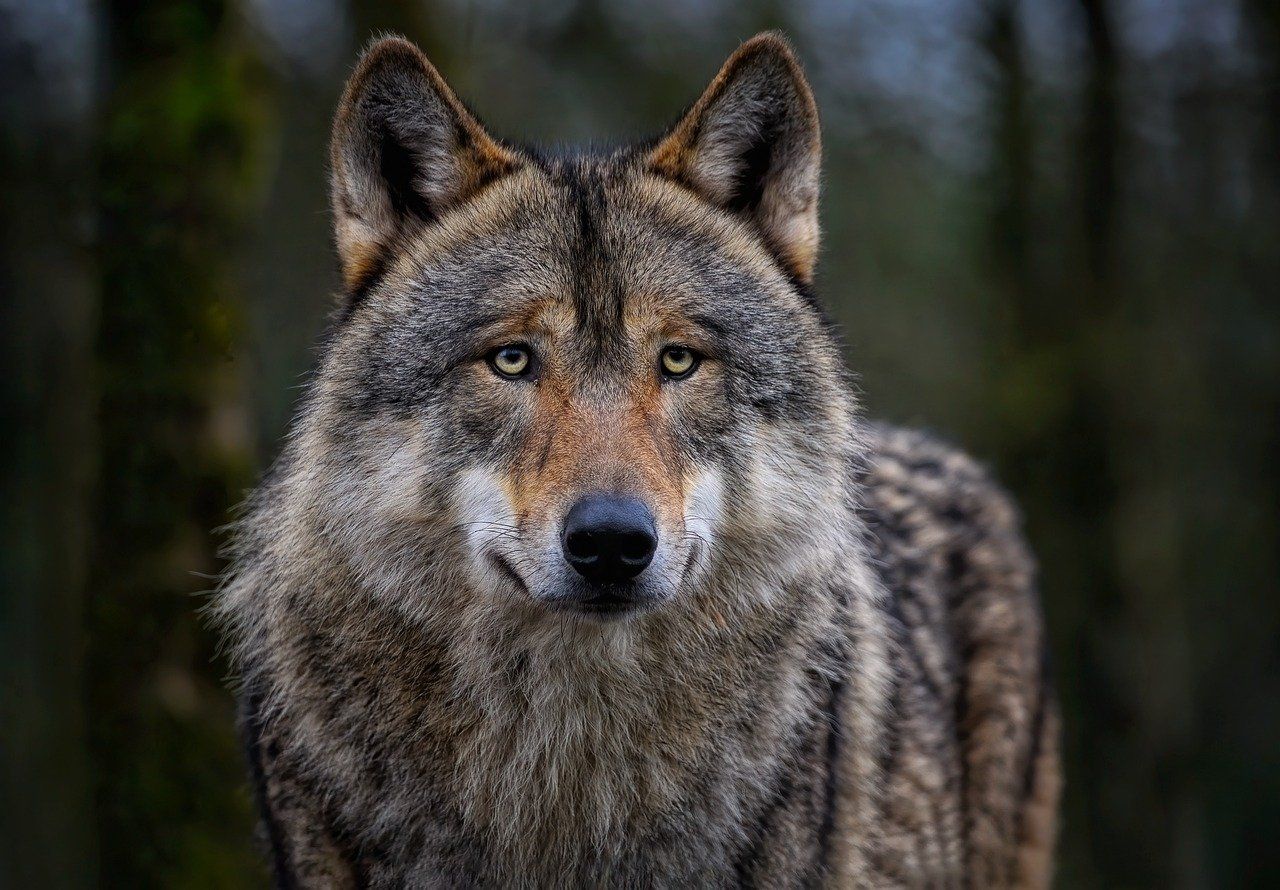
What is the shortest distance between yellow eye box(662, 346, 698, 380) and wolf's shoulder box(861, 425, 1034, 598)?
55.5 inches

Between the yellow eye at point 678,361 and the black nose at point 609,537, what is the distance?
0.59 meters

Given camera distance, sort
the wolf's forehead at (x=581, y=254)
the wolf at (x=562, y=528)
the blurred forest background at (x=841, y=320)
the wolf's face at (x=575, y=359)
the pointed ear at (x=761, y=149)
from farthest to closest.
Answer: the blurred forest background at (x=841, y=320) < the pointed ear at (x=761, y=149) < the wolf's forehead at (x=581, y=254) < the wolf at (x=562, y=528) < the wolf's face at (x=575, y=359)

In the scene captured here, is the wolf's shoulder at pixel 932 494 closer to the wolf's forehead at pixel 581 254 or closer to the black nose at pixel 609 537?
the wolf's forehead at pixel 581 254

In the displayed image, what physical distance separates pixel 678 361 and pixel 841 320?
26.5 feet

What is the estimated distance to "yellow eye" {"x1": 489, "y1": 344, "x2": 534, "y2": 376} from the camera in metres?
3.68

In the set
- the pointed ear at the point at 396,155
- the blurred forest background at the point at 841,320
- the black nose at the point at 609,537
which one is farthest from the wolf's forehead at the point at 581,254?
the blurred forest background at the point at 841,320

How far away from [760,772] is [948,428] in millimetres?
11050

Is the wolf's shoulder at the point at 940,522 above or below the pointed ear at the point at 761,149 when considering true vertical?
below

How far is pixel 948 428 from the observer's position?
14.3m

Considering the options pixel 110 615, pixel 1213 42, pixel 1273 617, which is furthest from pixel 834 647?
pixel 1273 617

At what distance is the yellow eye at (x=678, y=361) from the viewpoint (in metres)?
3.74

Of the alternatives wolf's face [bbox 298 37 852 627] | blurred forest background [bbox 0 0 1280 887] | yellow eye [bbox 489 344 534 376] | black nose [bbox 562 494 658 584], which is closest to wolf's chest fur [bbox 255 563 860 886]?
wolf's face [bbox 298 37 852 627]

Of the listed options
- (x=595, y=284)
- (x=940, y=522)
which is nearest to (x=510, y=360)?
(x=595, y=284)

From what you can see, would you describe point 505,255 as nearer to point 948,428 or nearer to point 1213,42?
point 1213,42
